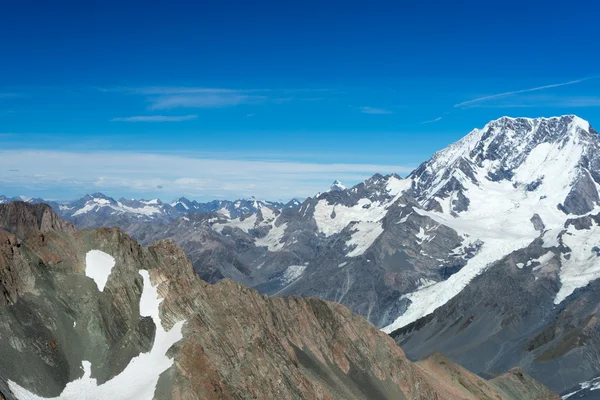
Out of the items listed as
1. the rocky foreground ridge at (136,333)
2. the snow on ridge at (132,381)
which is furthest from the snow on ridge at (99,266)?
the snow on ridge at (132,381)

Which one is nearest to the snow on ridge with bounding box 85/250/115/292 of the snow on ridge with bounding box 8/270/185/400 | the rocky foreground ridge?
the rocky foreground ridge

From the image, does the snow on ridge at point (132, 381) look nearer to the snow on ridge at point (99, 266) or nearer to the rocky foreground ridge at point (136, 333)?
the rocky foreground ridge at point (136, 333)

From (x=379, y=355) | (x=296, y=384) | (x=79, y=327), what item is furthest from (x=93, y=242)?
(x=379, y=355)

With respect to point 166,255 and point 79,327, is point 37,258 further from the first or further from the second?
point 166,255

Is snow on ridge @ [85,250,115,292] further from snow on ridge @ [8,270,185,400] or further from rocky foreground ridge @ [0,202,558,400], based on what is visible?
snow on ridge @ [8,270,185,400]

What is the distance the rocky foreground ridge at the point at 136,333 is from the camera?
125 m

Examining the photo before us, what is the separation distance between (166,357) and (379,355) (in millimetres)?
83112

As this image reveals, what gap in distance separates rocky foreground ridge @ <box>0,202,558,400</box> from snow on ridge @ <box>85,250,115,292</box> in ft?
1.03

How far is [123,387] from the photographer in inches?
4948

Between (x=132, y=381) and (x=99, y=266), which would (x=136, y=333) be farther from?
(x=99, y=266)

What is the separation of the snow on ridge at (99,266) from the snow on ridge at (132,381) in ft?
61.7

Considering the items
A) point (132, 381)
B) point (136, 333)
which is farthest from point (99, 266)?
point (132, 381)

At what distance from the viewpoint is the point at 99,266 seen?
15750 centimetres

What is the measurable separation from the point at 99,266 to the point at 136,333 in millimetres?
23427
